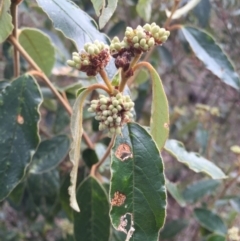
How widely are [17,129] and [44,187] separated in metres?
0.45

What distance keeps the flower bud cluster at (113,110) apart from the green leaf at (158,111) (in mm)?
98

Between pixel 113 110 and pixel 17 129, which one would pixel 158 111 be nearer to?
pixel 113 110

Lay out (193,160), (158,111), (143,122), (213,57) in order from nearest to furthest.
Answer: (158,111), (193,160), (213,57), (143,122)

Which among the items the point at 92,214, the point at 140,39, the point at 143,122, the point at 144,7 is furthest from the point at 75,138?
the point at 143,122

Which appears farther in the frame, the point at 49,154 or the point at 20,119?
the point at 49,154

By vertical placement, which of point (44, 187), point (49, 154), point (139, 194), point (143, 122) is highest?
point (139, 194)

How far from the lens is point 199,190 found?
1.46 m

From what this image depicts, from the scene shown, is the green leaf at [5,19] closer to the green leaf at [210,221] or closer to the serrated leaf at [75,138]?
the serrated leaf at [75,138]

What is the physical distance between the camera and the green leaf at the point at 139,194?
28.2 inches

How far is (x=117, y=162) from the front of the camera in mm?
738

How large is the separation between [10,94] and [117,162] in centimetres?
33

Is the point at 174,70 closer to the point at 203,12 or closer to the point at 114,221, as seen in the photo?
the point at 203,12

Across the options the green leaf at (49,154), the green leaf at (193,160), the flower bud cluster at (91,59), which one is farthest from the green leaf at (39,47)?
the flower bud cluster at (91,59)

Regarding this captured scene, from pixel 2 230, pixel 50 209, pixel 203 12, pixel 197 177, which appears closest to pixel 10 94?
pixel 50 209
